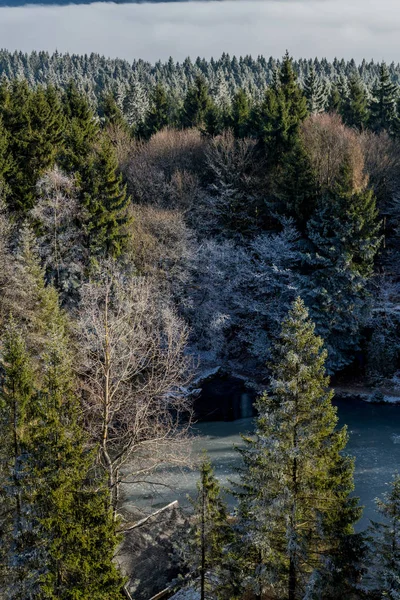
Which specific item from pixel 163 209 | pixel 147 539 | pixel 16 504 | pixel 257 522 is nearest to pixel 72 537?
pixel 16 504

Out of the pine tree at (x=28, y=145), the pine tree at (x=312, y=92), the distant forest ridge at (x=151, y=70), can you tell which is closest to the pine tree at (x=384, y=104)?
the pine tree at (x=312, y=92)

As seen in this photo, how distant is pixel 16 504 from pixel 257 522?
6.45 meters

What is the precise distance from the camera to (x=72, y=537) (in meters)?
12.2

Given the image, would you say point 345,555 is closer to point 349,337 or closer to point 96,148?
point 349,337

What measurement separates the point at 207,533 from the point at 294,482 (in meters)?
2.69

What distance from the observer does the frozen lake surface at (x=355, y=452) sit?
22.3 meters

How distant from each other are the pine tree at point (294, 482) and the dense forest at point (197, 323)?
0.05 m

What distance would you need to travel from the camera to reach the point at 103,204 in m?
33.9

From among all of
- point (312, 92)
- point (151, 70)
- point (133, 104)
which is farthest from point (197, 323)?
point (151, 70)

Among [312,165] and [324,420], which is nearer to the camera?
[324,420]

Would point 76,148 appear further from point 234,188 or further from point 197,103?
point 197,103

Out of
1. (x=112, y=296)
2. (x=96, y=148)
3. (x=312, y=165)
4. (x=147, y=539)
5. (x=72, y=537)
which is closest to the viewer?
(x=72, y=537)

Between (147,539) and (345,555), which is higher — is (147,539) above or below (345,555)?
below

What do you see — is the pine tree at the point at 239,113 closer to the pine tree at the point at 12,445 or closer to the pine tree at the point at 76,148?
the pine tree at the point at 76,148
